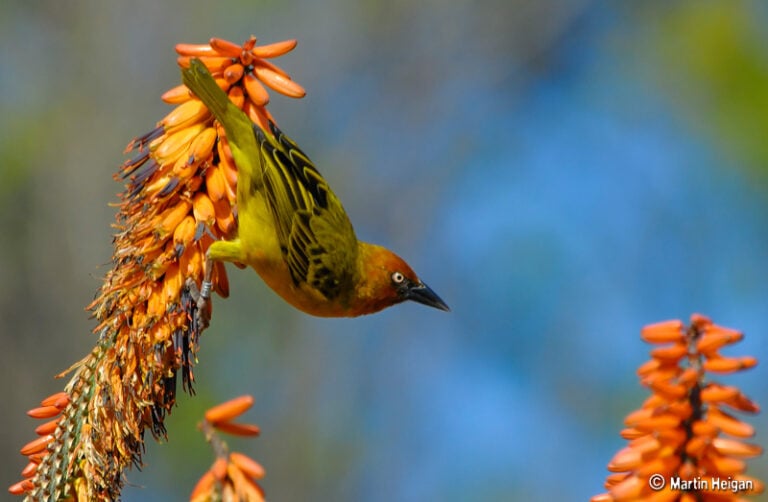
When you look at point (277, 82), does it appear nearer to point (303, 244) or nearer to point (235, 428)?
point (303, 244)

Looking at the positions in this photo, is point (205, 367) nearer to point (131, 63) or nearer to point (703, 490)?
point (131, 63)

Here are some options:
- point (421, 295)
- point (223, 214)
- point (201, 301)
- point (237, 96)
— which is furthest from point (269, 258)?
point (201, 301)

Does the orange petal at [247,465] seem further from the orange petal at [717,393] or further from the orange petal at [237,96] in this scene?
the orange petal at [237,96]

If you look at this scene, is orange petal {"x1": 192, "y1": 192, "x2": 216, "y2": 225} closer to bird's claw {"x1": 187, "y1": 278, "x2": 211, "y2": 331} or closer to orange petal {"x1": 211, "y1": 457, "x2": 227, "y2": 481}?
bird's claw {"x1": 187, "y1": 278, "x2": 211, "y2": 331}

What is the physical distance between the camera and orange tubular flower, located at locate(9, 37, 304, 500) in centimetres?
276

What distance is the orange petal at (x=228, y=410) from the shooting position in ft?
5.46

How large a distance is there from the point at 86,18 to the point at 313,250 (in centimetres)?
937

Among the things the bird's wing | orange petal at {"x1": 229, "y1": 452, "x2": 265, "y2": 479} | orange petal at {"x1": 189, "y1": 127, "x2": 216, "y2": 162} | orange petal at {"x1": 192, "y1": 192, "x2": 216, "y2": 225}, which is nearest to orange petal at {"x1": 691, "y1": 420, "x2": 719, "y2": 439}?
orange petal at {"x1": 229, "y1": 452, "x2": 265, "y2": 479}

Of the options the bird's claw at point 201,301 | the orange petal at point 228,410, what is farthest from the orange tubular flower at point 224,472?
the bird's claw at point 201,301

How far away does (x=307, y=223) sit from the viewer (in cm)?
514

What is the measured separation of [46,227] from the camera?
465 inches

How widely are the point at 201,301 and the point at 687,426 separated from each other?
5.96 ft

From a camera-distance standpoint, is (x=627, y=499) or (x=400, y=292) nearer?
(x=627, y=499)

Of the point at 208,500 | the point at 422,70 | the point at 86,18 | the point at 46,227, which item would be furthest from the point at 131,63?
the point at 208,500
